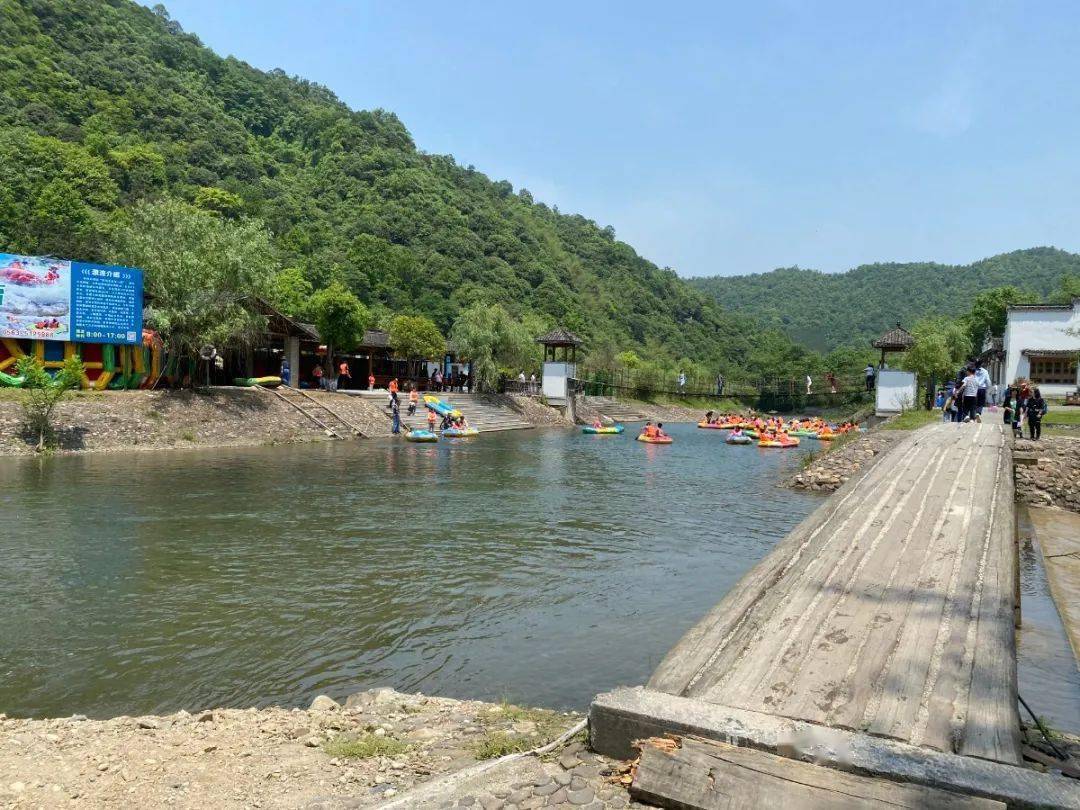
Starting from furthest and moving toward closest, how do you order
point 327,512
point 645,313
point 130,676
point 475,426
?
point 645,313, point 475,426, point 327,512, point 130,676

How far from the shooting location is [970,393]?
19.9 metres

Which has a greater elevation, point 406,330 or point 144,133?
point 144,133

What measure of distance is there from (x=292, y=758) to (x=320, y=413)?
97.3 feet

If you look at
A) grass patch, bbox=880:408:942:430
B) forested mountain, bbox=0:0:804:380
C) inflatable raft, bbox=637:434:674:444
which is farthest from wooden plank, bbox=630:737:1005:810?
forested mountain, bbox=0:0:804:380

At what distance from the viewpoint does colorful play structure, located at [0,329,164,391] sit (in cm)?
2519

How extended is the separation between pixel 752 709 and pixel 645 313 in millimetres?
106027

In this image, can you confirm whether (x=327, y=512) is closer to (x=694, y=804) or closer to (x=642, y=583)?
(x=642, y=583)

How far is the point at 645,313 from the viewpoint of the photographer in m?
108

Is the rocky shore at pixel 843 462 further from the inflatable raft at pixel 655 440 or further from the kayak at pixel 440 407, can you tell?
the kayak at pixel 440 407

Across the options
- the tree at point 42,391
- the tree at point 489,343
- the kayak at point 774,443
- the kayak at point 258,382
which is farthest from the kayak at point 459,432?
the tree at point 42,391

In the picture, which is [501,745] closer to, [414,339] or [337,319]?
[337,319]

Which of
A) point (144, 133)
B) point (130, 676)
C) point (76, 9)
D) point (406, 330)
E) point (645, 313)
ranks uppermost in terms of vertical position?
point (76, 9)

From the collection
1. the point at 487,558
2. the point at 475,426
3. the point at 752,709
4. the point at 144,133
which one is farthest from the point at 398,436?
the point at 144,133

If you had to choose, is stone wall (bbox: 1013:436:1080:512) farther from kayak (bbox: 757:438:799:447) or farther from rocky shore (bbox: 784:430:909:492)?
kayak (bbox: 757:438:799:447)
